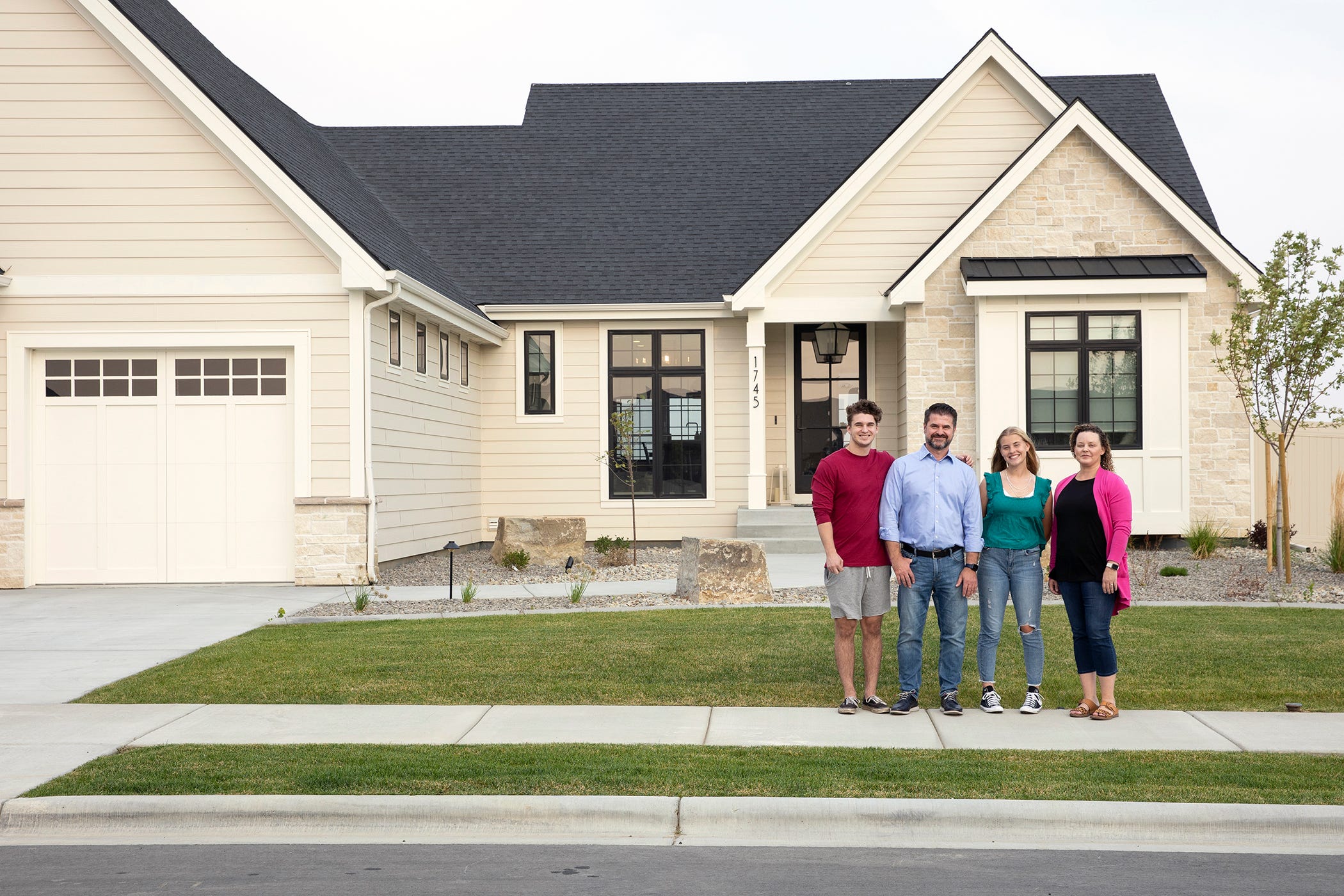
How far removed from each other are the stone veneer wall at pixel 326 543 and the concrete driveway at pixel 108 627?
22cm

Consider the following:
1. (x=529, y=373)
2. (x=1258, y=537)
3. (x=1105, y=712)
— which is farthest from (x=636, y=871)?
(x=529, y=373)

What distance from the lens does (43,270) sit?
14.2 m

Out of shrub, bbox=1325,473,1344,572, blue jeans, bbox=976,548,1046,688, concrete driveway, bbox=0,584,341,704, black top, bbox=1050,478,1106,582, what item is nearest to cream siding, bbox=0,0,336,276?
concrete driveway, bbox=0,584,341,704

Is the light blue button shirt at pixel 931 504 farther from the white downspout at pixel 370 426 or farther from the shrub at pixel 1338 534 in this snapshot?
the shrub at pixel 1338 534

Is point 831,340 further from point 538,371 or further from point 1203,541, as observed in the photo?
point 1203,541

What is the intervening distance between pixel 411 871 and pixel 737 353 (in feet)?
49.1

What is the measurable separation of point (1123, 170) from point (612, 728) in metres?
12.6

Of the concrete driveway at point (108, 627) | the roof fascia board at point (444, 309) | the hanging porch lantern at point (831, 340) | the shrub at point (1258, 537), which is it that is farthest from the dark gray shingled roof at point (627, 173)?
the concrete driveway at point (108, 627)

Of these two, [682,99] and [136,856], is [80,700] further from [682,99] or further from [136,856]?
[682,99]

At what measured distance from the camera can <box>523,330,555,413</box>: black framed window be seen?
19.9 m

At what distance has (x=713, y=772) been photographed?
6.12m

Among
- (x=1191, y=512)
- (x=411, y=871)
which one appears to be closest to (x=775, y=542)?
(x=1191, y=512)

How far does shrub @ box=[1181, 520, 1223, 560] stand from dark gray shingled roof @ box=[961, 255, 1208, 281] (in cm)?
334

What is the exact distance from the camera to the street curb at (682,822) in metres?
5.46
